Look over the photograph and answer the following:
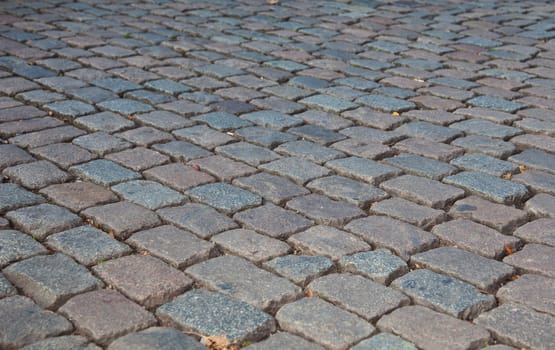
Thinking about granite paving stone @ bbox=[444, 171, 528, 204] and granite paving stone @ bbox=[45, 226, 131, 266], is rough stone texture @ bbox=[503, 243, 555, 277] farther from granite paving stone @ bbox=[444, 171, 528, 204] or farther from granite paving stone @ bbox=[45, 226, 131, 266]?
granite paving stone @ bbox=[45, 226, 131, 266]

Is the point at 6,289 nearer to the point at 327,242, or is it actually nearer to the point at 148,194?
the point at 148,194

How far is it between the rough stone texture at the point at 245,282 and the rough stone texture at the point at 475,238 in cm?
78

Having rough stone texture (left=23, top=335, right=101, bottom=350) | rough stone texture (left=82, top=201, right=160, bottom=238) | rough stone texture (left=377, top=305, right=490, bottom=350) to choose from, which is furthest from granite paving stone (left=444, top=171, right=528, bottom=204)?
rough stone texture (left=23, top=335, right=101, bottom=350)

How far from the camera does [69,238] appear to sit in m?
3.25

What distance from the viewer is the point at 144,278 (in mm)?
2965

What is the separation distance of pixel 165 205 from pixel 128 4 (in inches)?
185

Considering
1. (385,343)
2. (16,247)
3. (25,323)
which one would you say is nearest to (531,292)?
(385,343)

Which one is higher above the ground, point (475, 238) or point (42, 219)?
point (42, 219)

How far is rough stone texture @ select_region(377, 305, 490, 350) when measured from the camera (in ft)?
8.58

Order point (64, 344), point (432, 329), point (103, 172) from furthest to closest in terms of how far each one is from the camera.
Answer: point (103, 172) → point (432, 329) → point (64, 344)

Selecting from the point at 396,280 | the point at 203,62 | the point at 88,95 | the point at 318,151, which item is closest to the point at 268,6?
the point at 203,62

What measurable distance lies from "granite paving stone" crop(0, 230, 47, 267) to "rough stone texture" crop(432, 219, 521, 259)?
1.59 metres

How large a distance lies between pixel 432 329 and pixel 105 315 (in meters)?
1.06

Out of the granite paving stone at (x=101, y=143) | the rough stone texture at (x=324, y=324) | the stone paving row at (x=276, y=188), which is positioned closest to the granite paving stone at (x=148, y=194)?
the stone paving row at (x=276, y=188)
